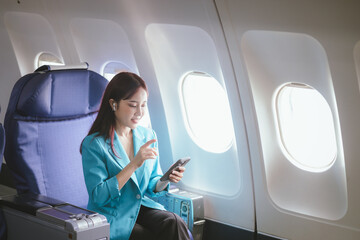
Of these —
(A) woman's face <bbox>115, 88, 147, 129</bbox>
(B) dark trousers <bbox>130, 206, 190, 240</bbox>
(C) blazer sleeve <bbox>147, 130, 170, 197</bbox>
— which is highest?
Result: (A) woman's face <bbox>115, 88, 147, 129</bbox>

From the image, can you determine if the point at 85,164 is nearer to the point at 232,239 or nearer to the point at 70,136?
the point at 70,136

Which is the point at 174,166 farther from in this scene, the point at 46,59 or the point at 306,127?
the point at 46,59

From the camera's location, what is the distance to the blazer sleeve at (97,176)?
3.12m

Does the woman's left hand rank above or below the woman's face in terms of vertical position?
below

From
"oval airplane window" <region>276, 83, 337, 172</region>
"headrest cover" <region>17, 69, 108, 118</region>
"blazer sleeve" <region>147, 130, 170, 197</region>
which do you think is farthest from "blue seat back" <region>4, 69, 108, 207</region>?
"oval airplane window" <region>276, 83, 337, 172</region>

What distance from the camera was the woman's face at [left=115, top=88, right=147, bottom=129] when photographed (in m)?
3.30

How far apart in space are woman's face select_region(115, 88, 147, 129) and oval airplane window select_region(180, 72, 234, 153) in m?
1.12

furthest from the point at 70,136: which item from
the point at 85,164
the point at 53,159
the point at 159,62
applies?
the point at 159,62

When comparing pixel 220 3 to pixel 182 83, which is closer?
pixel 220 3

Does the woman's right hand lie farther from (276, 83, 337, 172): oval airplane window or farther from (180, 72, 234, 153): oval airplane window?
(180, 72, 234, 153): oval airplane window

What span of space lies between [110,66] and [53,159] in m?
1.70

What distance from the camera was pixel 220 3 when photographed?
338 cm

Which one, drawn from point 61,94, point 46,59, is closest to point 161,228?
point 61,94

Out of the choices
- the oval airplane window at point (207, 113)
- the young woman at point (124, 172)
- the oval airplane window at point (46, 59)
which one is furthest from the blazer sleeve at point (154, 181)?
the oval airplane window at point (46, 59)
